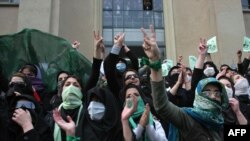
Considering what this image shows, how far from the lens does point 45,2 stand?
34.9 feet

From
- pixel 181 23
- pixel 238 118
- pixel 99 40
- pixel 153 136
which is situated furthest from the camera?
pixel 181 23

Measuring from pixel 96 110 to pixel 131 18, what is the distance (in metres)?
8.80

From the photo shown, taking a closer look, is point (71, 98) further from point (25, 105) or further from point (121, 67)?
point (121, 67)

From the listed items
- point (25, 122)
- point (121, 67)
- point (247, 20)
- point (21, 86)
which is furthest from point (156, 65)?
point (247, 20)

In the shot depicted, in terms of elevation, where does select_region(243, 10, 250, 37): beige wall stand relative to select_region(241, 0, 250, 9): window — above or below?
below

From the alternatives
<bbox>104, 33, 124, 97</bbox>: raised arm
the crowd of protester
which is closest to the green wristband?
the crowd of protester

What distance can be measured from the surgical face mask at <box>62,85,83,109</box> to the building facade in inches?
263

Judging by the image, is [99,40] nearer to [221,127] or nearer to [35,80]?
[35,80]

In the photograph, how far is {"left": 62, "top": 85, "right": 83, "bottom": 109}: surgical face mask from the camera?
147 inches

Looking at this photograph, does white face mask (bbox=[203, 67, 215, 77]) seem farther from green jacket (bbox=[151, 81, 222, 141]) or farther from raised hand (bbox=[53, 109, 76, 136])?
raised hand (bbox=[53, 109, 76, 136])

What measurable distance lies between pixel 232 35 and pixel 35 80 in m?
7.43

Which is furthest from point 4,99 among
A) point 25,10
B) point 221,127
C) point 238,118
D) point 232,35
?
point 232,35

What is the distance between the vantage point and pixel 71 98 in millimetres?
3768

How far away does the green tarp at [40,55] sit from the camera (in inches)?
224
